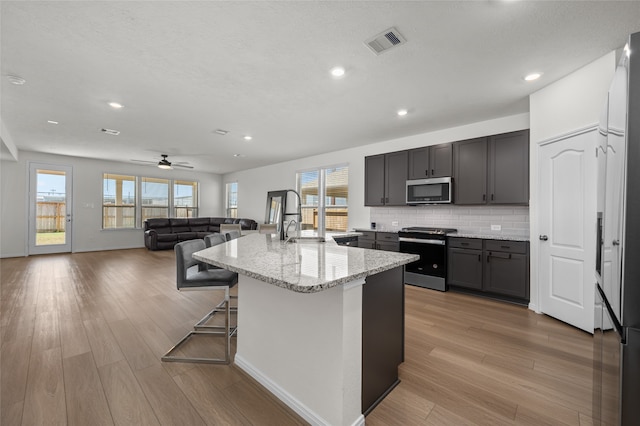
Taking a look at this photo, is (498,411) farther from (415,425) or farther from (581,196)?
(581,196)

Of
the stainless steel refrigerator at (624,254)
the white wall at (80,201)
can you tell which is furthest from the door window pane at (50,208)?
the stainless steel refrigerator at (624,254)

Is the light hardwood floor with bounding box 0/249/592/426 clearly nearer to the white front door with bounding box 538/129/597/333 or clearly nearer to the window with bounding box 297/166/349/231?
the white front door with bounding box 538/129/597/333

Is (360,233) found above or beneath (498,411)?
above

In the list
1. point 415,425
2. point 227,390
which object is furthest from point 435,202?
point 227,390

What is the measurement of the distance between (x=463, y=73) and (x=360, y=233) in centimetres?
314

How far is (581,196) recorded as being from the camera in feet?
8.91

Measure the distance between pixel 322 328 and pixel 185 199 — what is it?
9.49m

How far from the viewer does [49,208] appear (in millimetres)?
6973

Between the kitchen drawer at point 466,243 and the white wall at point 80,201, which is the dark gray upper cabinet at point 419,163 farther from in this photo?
the white wall at point 80,201

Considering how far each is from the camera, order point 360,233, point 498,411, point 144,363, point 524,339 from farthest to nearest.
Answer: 1. point 360,233
2. point 524,339
3. point 144,363
4. point 498,411

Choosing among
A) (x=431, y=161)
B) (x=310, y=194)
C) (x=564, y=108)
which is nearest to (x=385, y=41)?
(x=564, y=108)

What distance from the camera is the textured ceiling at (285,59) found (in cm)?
191

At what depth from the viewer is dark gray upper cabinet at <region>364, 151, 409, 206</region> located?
→ 480cm

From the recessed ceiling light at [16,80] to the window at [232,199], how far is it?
22.4 feet
